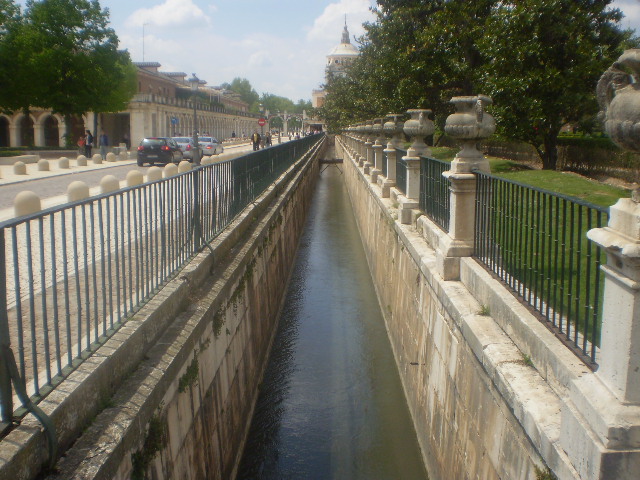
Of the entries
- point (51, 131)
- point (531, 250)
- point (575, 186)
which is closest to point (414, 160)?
point (575, 186)

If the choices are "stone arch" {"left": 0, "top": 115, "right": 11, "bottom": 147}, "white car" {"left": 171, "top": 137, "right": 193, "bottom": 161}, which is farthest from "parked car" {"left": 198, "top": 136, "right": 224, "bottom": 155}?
"stone arch" {"left": 0, "top": 115, "right": 11, "bottom": 147}

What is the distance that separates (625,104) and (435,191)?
589 centimetres

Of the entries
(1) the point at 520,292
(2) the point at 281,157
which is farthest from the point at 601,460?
(2) the point at 281,157

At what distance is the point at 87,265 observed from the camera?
15.2 ft

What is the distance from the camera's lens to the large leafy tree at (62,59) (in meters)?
42.1

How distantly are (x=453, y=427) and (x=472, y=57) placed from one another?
1855cm

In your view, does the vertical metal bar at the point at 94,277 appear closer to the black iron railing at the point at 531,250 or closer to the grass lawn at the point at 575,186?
the black iron railing at the point at 531,250

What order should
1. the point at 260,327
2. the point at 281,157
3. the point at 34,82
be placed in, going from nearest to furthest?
the point at 260,327, the point at 281,157, the point at 34,82

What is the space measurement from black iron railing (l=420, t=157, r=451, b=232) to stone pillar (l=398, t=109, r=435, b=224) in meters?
0.37

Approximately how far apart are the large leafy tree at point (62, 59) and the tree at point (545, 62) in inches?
1296

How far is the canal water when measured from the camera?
8.02m

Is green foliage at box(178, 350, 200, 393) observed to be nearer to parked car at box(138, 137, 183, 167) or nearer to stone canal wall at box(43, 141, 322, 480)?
stone canal wall at box(43, 141, 322, 480)

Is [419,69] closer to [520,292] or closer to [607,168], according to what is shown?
[607,168]

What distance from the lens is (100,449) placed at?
12.4 feet
